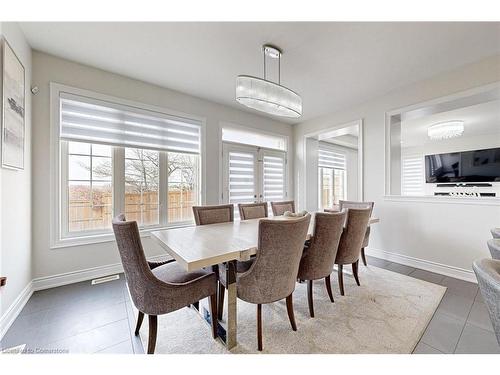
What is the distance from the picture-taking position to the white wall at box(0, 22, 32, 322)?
1.71 metres

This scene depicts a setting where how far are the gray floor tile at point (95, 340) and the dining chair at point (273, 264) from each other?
1000mm

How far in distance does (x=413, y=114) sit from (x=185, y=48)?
3.24 meters

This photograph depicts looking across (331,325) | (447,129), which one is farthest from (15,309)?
(447,129)

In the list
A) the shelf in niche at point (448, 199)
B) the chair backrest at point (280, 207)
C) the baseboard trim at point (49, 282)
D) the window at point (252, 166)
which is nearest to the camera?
the baseboard trim at point (49, 282)

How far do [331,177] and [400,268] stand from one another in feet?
10.7

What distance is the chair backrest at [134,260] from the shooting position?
1257 mm

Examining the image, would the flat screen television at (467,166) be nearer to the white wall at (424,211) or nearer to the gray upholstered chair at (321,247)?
the white wall at (424,211)

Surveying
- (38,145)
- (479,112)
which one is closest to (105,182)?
(38,145)

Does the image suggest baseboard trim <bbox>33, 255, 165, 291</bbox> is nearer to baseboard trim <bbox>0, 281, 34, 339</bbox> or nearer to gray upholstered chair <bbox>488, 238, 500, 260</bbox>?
baseboard trim <bbox>0, 281, 34, 339</bbox>

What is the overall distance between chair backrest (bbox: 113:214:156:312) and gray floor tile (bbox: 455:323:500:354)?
214cm

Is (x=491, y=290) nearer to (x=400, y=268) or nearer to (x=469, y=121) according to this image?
(x=400, y=268)

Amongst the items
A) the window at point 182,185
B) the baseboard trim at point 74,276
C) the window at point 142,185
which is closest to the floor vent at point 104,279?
the baseboard trim at point 74,276

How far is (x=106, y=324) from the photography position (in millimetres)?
1772
